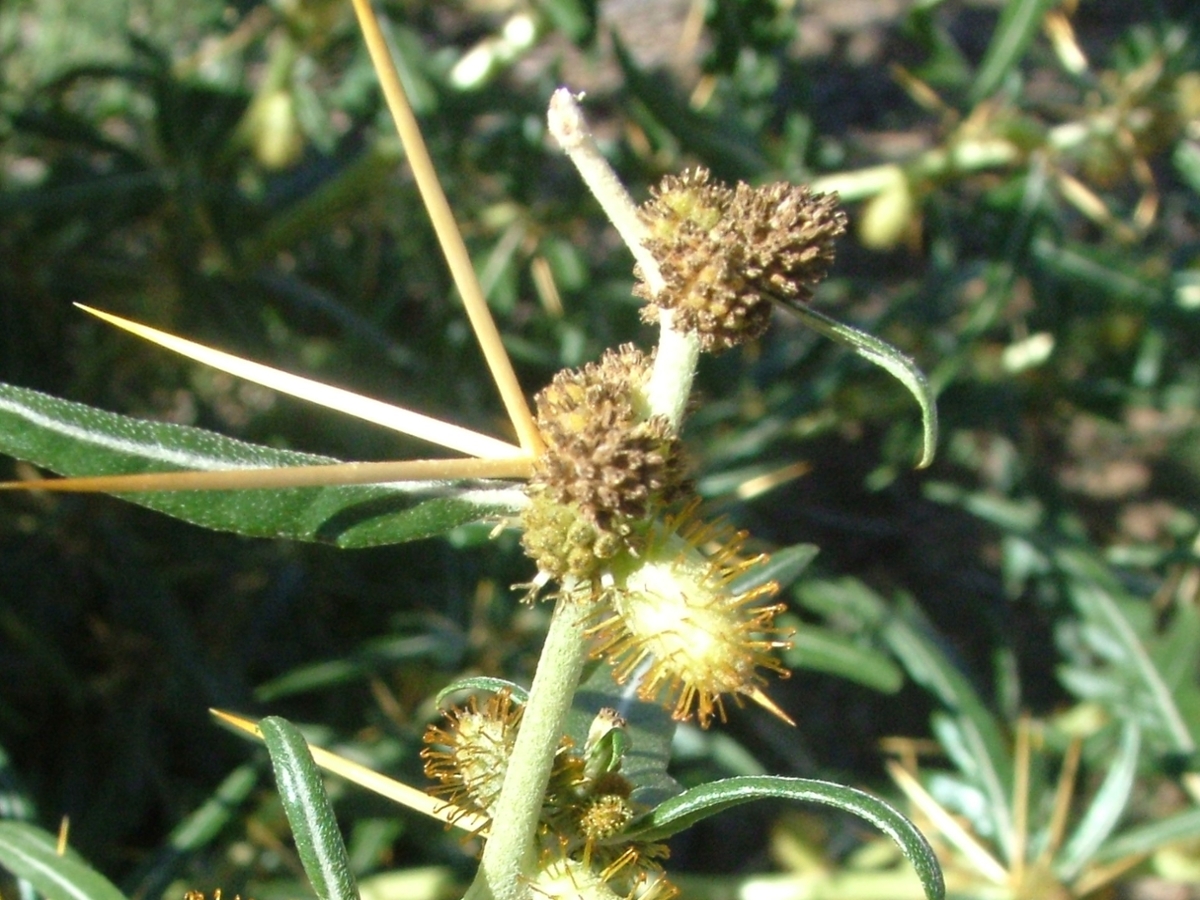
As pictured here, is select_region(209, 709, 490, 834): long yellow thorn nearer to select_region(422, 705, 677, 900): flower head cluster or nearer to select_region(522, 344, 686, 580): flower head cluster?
select_region(422, 705, 677, 900): flower head cluster

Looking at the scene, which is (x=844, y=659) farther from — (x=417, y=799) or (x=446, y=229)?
(x=446, y=229)

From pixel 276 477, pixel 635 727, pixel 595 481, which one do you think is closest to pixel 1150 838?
pixel 635 727

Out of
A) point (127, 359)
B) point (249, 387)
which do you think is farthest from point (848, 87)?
point (127, 359)

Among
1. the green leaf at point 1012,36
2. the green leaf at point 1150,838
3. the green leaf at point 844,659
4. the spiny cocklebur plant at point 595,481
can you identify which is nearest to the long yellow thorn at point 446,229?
the spiny cocklebur plant at point 595,481

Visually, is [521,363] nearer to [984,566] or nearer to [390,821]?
[390,821]

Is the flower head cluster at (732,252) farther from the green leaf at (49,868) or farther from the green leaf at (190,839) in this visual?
the green leaf at (190,839)

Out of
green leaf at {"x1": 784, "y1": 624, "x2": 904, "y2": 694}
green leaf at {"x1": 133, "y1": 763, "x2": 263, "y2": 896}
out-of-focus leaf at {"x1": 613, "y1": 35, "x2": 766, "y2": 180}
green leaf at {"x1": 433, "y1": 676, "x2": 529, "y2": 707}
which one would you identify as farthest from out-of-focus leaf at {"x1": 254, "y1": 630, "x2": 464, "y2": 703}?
green leaf at {"x1": 433, "y1": 676, "x2": 529, "y2": 707}
